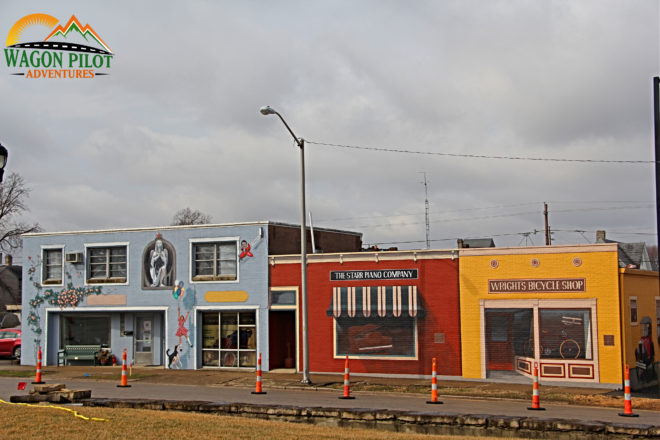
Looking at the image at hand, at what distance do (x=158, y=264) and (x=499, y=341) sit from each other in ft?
47.4

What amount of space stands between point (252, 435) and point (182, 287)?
18.8 metres

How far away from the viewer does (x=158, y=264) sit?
31.4 meters

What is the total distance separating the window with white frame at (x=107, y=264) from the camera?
32.2 meters

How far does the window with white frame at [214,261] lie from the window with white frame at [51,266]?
705 centimetres

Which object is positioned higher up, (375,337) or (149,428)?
(375,337)

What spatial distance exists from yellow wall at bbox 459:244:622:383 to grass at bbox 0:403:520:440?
12.1m

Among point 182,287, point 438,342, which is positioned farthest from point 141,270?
point 438,342

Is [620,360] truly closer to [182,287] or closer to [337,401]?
[337,401]

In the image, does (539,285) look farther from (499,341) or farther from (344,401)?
(344,401)

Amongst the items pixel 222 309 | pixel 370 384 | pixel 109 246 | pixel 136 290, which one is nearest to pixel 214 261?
pixel 222 309

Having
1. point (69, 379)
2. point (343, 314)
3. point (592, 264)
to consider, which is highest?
point (592, 264)

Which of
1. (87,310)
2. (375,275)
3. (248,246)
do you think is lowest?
(87,310)

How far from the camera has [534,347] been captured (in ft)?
81.3

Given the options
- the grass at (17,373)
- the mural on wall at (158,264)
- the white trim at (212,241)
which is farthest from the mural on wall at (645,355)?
the grass at (17,373)
